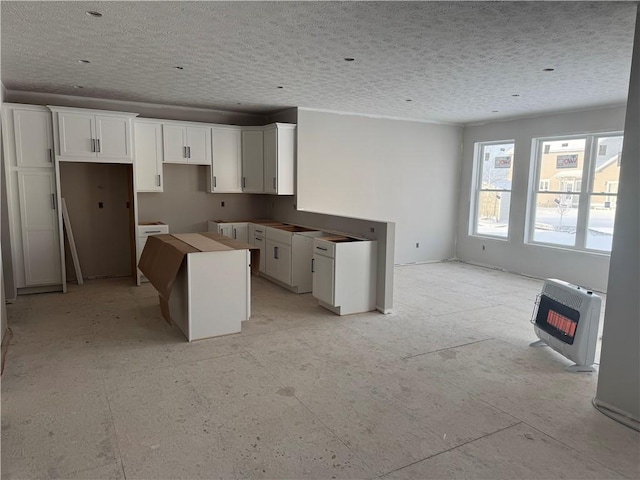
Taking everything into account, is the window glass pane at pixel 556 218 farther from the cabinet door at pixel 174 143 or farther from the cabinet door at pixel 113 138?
the cabinet door at pixel 113 138

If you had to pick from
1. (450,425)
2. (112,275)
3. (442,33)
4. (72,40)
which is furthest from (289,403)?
(112,275)

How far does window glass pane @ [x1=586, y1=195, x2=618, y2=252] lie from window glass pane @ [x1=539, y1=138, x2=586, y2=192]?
1.19 feet

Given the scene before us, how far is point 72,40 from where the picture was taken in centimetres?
356

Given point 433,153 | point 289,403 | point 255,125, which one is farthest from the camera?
point 433,153

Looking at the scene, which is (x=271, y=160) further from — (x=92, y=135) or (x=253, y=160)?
(x=92, y=135)

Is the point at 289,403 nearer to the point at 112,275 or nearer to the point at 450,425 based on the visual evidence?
the point at 450,425

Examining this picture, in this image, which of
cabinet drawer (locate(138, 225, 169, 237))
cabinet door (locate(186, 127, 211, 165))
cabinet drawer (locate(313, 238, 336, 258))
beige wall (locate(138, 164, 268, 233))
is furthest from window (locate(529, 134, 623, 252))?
cabinet drawer (locate(138, 225, 169, 237))

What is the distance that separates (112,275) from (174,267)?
3166 mm

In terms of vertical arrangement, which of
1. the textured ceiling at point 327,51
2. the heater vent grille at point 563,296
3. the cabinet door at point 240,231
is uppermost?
the textured ceiling at point 327,51

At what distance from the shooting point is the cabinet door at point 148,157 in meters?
6.21

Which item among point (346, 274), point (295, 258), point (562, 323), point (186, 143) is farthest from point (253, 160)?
point (562, 323)

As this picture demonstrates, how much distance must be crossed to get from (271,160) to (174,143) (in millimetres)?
1443

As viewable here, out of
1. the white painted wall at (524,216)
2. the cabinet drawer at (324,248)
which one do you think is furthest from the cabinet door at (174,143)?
the white painted wall at (524,216)

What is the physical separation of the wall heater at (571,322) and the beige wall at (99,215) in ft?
17.6
